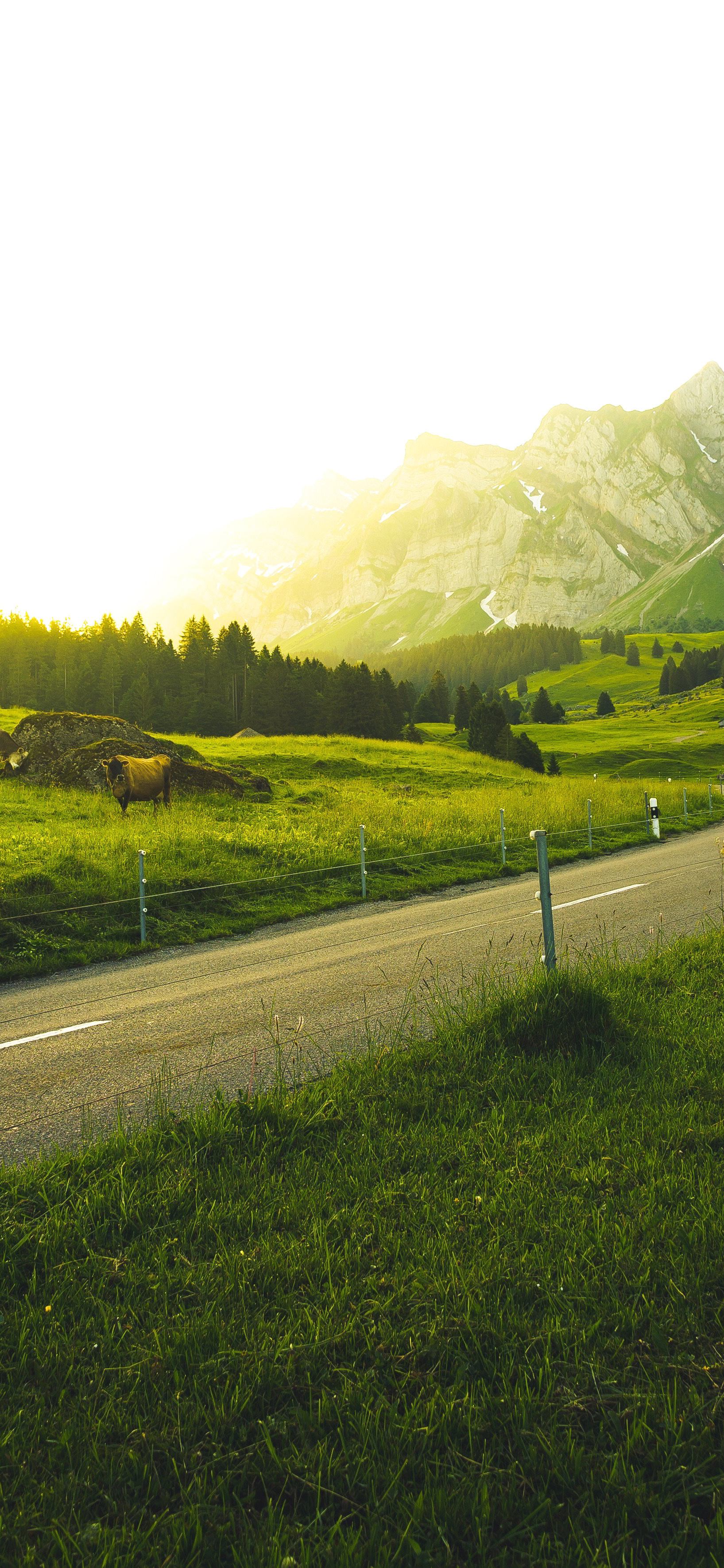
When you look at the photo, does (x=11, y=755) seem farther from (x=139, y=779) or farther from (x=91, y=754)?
(x=139, y=779)

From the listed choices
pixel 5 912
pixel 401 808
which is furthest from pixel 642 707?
pixel 5 912

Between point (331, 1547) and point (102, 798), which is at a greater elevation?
point (102, 798)

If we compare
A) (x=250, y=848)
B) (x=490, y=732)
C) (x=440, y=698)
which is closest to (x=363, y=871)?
(x=250, y=848)

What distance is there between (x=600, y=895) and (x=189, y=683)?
75.0m

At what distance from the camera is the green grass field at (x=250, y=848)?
45.7ft

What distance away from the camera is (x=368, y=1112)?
16.4ft

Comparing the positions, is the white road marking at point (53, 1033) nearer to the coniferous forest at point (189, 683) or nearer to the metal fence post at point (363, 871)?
the metal fence post at point (363, 871)

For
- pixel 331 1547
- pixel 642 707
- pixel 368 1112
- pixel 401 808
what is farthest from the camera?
pixel 642 707

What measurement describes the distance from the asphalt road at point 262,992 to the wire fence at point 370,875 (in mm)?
1482

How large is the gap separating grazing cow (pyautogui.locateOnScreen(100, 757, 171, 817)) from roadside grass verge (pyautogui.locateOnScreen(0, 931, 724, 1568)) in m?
19.1

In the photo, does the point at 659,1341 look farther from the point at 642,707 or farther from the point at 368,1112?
the point at 642,707

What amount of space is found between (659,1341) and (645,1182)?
1.12 m

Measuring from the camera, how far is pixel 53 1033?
8.10 m

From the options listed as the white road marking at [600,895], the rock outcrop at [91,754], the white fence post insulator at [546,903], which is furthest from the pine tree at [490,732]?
the white fence post insulator at [546,903]
